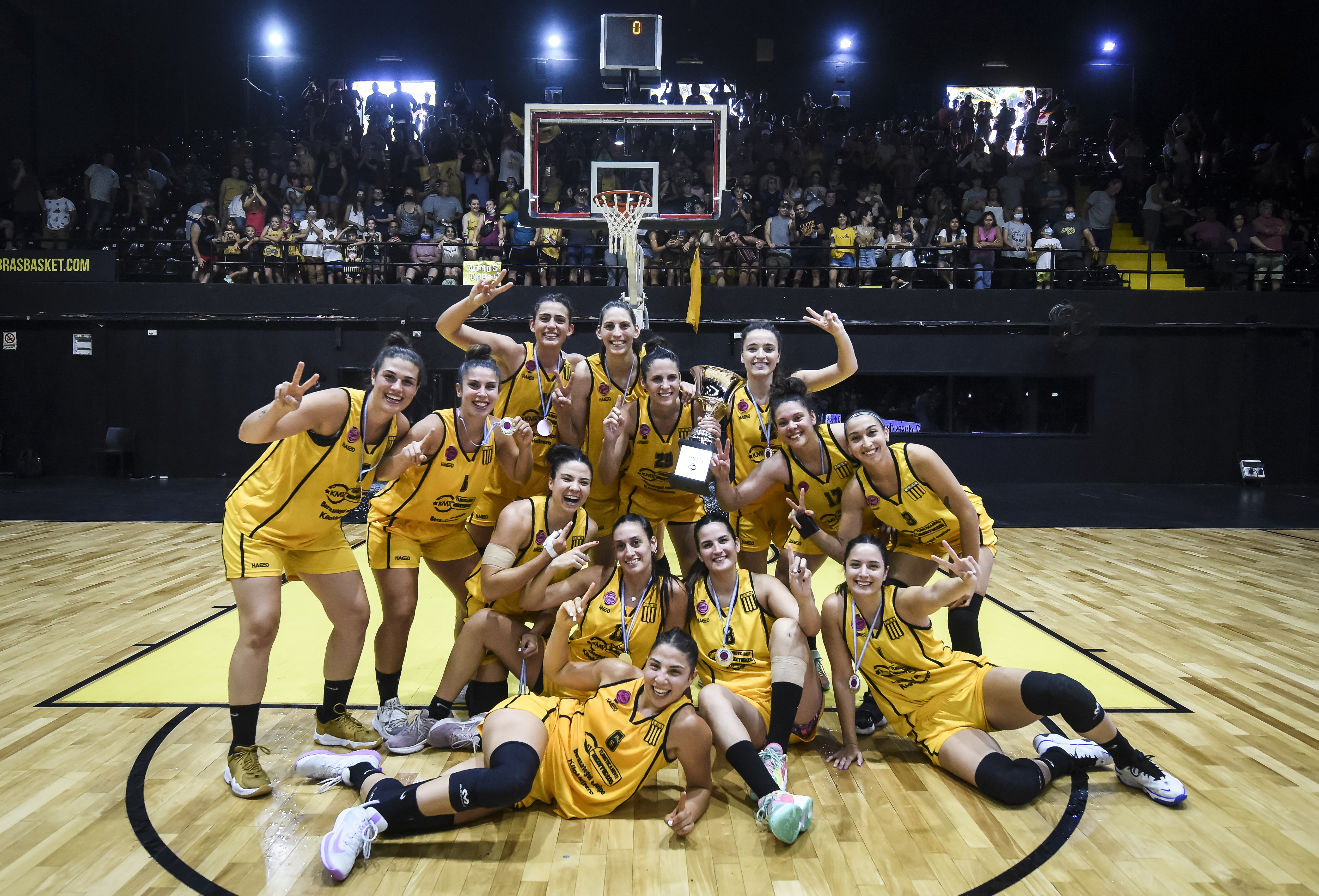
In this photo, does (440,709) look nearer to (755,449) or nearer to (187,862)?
(187,862)

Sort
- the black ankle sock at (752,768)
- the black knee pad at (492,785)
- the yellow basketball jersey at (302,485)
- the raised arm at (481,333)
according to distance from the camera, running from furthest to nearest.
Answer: the raised arm at (481,333) < the yellow basketball jersey at (302,485) < the black ankle sock at (752,768) < the black knee pad at (492,785)

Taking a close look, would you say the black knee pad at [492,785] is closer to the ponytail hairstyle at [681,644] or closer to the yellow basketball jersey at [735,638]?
the ponytail hairstyle at [681,644]

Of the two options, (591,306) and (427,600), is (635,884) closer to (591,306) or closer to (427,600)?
(427,600)

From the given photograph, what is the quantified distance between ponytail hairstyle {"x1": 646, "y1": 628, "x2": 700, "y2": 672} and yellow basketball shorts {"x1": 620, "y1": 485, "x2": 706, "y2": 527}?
1.42 m

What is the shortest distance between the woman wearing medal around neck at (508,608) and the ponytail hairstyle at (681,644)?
623 millimetres

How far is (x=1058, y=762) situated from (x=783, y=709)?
113cm

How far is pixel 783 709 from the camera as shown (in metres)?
3.47

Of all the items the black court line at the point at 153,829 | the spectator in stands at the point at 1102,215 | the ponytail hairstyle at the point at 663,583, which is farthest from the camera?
the spectator in stands at the point at 1102,215

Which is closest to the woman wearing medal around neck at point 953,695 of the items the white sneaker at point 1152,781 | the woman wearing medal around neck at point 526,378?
the white sneaker at point 1152,781

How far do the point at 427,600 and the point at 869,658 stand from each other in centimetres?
380

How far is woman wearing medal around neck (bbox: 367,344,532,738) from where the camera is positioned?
149 inches

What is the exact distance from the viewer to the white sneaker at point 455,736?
3.69m

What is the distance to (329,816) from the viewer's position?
312 centimetres

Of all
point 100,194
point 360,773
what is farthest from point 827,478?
point 100,194
